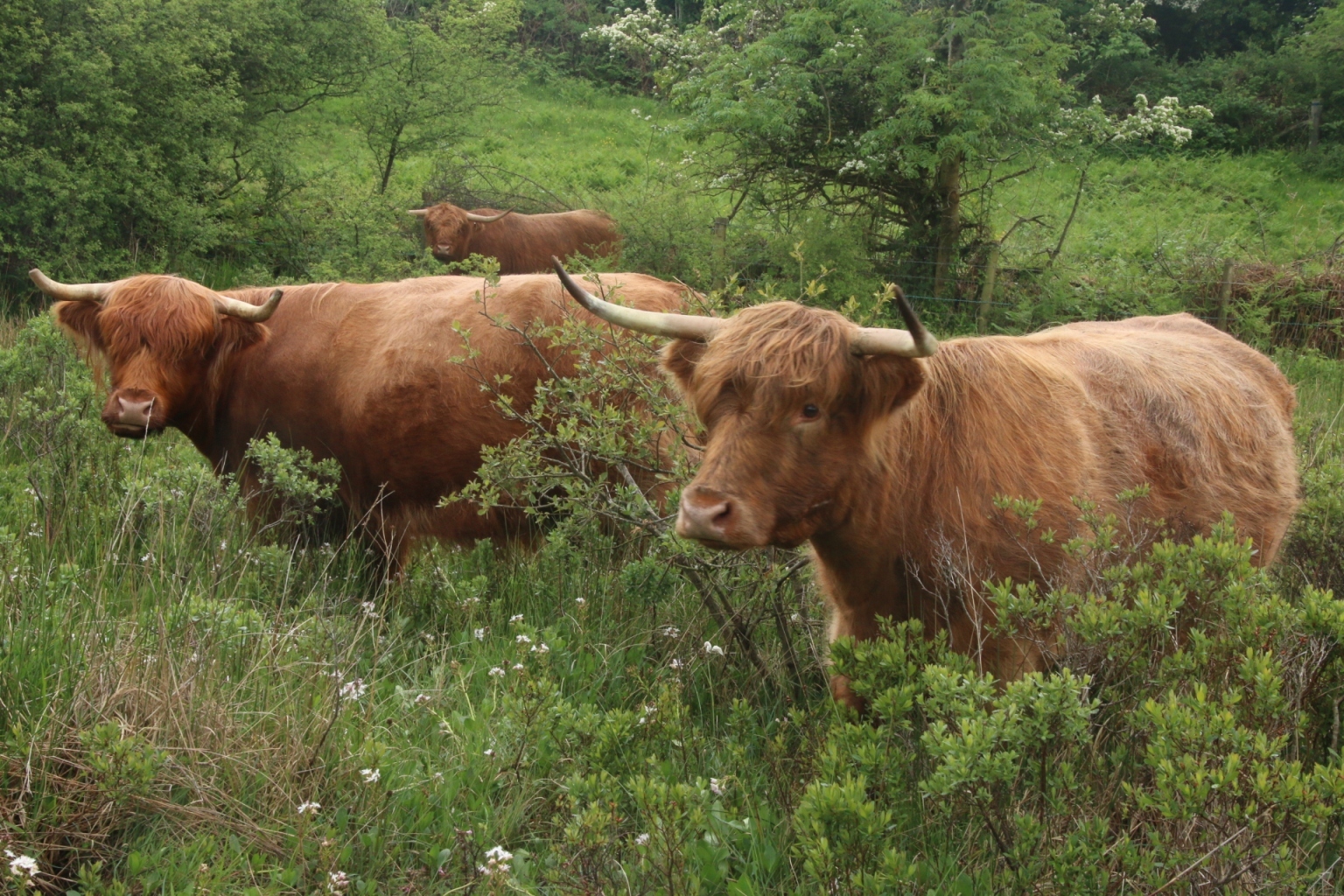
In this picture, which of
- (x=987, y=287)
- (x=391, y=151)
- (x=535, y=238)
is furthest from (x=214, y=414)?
(x=535, y=238)

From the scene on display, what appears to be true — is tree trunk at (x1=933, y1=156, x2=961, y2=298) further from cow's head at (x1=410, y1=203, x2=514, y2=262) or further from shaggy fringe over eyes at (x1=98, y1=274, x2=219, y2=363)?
shaggy fringe over eyes at (x1=98, y1=274, x2=219, y2=363)

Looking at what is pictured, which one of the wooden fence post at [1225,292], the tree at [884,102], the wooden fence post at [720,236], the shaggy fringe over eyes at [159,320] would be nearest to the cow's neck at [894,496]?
the shaggy fringe over eyes at [159,320]

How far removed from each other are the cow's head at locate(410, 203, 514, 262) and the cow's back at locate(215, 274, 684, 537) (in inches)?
417

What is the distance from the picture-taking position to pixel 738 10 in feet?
41.5

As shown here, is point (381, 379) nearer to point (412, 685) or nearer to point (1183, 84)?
point (412, 685)

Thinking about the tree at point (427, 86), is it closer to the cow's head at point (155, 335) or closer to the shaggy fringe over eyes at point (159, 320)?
the cow's head at point (155, 335)

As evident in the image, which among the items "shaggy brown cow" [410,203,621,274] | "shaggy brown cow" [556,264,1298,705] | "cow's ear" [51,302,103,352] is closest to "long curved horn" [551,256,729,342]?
"shaggy brown cow" [556,264,1298,705]

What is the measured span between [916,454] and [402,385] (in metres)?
3.12

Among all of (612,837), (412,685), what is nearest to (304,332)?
(412,685)

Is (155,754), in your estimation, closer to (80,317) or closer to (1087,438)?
(1087,438)

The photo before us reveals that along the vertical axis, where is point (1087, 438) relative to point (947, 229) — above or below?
above

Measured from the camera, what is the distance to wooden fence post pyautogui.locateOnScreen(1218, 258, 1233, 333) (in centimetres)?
1254

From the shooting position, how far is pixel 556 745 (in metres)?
2.97

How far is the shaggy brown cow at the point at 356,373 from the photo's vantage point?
5344 millimetres
